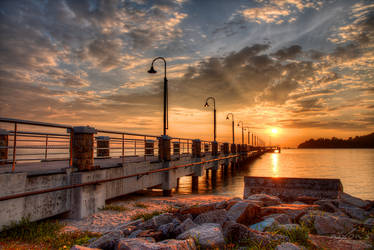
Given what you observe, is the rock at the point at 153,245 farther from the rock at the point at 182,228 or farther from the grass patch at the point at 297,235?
the grass patch at the point at 297,235

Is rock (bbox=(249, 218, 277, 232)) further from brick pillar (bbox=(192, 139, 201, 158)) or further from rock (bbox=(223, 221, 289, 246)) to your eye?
brick pillar (bbox=(192, 139, 201, 158))

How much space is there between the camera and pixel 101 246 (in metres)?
4.52

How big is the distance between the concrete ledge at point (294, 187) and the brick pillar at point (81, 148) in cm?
756

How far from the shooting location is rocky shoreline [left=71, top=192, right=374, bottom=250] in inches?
172

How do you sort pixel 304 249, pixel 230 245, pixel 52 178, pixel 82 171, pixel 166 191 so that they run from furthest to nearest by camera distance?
1. pixel 166 191
2. pixel 82 171
3. pixel 52 178
4. pixel 230 245
5. pixel 304 249

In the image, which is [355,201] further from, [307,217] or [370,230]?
[307,217]

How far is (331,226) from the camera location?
211 inches

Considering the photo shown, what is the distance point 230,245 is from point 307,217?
8.99ft

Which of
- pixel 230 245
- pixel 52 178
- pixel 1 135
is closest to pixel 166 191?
pixel 52 178

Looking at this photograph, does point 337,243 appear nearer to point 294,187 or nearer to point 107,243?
point 107,243

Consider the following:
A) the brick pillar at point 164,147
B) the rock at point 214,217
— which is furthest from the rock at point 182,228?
the brick pillar at point 164,147

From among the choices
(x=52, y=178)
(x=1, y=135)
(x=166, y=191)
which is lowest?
(x=166, y=191)

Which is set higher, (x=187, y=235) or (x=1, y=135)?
(x=1, y=135)

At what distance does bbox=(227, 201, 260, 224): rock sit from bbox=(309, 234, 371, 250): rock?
1.60 meters
